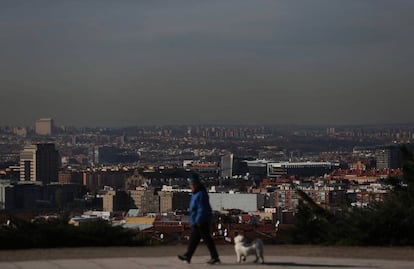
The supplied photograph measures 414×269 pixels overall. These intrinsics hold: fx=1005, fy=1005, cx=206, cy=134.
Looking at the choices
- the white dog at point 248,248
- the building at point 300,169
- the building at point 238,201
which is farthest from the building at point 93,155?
the white dog at point 248,248

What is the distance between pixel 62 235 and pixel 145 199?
62.8 metres

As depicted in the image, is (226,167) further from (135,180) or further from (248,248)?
(248,248)

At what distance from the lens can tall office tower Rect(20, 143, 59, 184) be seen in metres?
98.4

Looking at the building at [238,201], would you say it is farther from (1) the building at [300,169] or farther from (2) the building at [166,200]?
(1) the building at [300,169]

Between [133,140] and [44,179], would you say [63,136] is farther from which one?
[44,179]

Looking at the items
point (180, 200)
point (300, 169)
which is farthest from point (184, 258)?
point (300, 169)

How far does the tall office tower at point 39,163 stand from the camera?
98375 millimetres

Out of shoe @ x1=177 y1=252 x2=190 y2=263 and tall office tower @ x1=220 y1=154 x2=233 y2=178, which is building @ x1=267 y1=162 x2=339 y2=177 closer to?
tall office tower @ x1=220 y1=154 x2=233 y2=178

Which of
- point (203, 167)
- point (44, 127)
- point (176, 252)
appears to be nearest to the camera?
point (176, 252)

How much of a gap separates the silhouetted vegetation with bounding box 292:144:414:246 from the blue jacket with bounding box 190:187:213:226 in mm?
2868

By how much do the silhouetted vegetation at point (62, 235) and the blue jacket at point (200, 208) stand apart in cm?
240

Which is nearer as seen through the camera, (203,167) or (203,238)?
(203,238)

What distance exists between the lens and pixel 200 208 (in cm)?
1102

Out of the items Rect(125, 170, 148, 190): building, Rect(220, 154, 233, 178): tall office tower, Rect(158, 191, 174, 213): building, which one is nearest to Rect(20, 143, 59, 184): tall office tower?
Rect(125, 170, 148, 190): building
